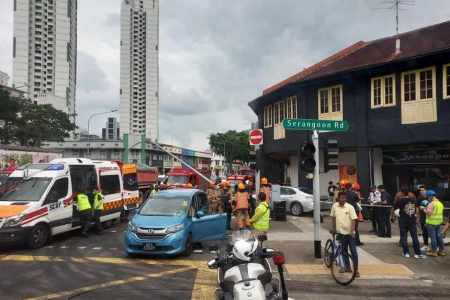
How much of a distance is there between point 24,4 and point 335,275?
13428 centimetres

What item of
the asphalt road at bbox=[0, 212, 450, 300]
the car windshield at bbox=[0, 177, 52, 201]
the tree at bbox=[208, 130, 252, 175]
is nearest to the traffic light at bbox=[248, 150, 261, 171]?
the asphalt road at bbox=[0, 212, 450, 300]

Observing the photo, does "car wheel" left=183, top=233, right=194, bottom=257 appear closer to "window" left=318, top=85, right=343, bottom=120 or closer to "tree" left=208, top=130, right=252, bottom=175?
"window" left=318, top=85, right=343, bottom=120

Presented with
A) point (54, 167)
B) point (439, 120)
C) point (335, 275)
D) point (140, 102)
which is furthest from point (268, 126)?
point (140, 102)

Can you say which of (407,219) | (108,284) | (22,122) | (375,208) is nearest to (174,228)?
(108,284)

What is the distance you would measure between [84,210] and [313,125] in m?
7.40

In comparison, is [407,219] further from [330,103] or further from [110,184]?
[330,103]

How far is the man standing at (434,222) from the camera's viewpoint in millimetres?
9234

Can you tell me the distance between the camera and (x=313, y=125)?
9.57 m

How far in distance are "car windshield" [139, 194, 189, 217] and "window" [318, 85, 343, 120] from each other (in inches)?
466

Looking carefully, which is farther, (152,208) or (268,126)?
(268,126)

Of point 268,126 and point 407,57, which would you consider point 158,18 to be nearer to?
point 268,126

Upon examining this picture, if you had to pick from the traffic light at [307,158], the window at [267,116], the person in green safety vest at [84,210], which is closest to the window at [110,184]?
the person in green safety vest at [84,210]

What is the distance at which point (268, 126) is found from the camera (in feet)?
80.9

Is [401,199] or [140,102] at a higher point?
[140,102]
